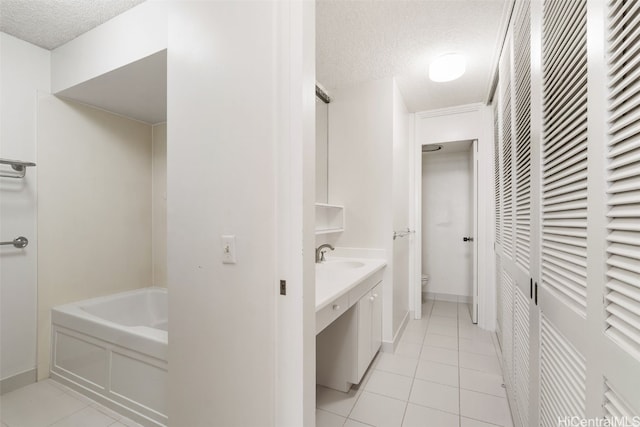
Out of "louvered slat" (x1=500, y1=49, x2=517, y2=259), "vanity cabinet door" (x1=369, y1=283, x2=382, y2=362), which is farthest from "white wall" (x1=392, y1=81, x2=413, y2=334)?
"louvered slat" (x1=500, y1=49, x2=517, y2=259)

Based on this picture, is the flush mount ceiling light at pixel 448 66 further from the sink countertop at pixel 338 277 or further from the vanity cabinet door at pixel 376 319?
the vanity cabinet door at pixel 376 319

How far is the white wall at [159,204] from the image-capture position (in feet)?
9.52

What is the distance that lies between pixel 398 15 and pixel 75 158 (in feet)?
9.05

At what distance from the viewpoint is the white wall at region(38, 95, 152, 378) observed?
2211 millimetres

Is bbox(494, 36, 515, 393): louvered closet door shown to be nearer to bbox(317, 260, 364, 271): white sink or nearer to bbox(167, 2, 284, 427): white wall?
bbox(317, 260, 364, 271): white sink

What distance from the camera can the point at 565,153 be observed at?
0.89 m

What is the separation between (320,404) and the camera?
1.89 meters

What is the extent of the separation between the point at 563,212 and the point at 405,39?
1781 millimetres

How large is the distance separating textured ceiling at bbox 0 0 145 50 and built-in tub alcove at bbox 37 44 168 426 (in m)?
0.36

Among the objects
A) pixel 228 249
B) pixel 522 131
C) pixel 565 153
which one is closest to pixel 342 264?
pixel 228 249

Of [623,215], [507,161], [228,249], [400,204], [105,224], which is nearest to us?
[623,215]

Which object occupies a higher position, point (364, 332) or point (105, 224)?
point (105, 224)

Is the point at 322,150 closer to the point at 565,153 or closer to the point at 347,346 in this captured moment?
the point at 347,346

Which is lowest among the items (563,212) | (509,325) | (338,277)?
(509,325)
